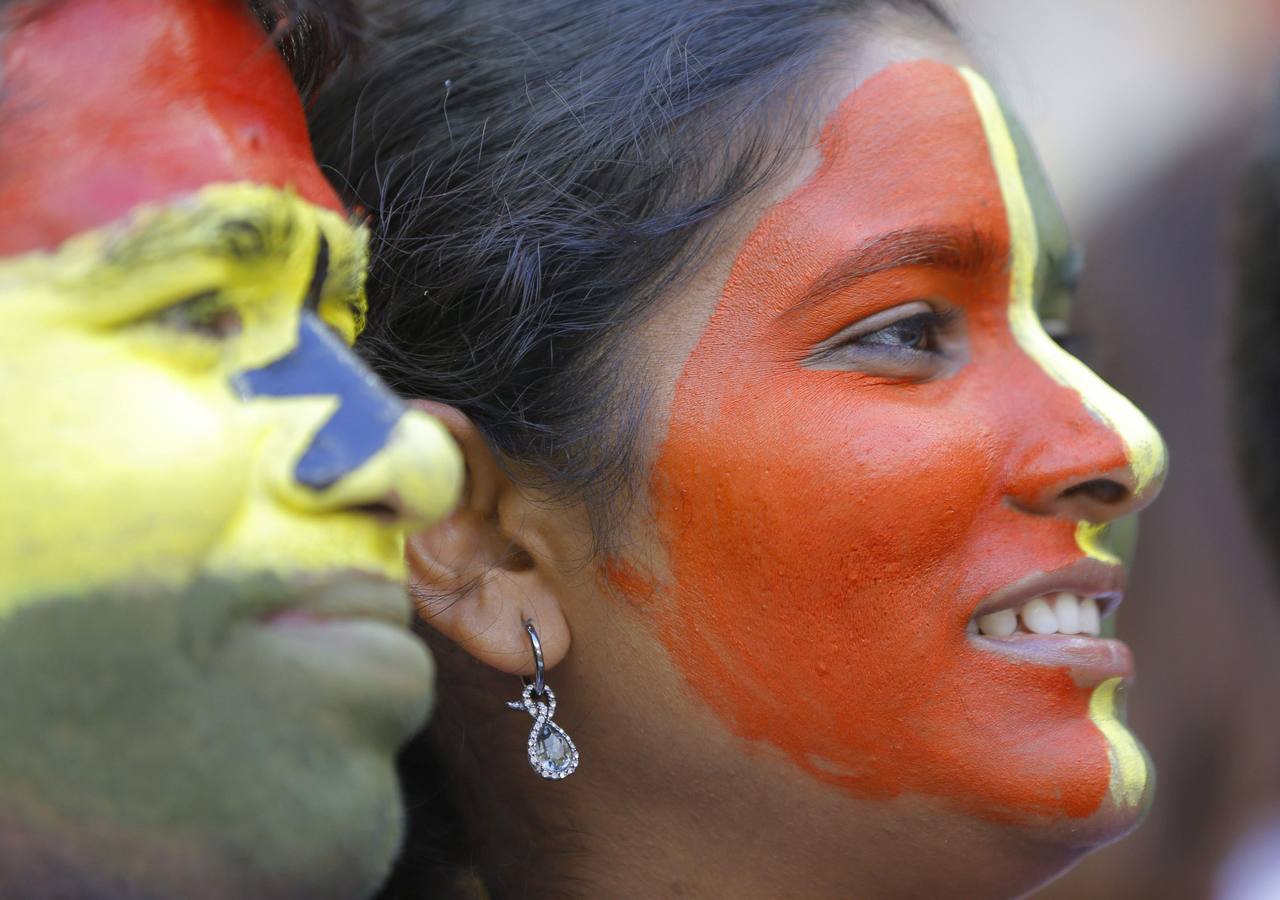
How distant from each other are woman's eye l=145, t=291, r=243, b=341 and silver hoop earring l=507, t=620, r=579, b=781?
691 mm

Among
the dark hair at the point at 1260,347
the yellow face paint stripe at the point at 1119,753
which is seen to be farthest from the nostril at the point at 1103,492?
the dark hair at the point at 1260,347

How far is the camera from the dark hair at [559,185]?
183cm

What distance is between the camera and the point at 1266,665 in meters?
3.68

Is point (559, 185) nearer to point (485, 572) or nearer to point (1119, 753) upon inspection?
point (485, 572)

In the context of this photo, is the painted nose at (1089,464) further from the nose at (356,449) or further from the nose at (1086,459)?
the nose at (356,449)

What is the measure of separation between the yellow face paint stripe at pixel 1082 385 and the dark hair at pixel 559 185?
0.26 m

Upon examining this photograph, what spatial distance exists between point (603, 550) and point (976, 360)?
536 mm

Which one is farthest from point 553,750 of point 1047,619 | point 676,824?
point 1047,619

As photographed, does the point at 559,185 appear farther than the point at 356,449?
Yes

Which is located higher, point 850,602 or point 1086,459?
point 1086,459

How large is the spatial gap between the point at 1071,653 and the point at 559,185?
863 millimetres

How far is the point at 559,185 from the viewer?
1845 mm

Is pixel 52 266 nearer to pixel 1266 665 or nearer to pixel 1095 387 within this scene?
pixel 1095 387

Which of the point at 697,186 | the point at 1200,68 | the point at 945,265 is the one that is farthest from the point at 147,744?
the point at 1200,68
